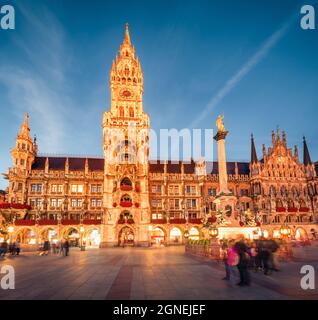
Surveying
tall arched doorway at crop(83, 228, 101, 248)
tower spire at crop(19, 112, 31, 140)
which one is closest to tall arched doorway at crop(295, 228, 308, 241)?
tall arched doorway at crop(83, 228, 101, 248)

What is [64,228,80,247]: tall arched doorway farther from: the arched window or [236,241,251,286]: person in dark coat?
[236,241,251,286]: person in dark coat

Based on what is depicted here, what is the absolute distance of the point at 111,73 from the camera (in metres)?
68.1

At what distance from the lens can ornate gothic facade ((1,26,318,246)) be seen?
56.2 metres

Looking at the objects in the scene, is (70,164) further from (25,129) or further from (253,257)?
(253,257)

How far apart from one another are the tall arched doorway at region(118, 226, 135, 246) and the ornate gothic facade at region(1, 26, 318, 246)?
245mm

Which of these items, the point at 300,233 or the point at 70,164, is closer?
the point at 300,233

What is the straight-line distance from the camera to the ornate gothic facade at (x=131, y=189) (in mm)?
56250

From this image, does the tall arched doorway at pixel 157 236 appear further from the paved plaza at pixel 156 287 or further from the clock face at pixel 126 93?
the paved plaza at pixel 156 287

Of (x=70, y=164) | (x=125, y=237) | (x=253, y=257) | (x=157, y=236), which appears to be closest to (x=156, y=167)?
(x=157, y=236)

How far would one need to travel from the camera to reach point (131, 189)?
2237 inches

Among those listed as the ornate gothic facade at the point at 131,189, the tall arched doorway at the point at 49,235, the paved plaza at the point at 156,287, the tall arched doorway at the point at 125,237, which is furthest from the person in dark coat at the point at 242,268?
the tall arched doorway at the point at 49,235

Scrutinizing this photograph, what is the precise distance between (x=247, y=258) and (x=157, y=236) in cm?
4771

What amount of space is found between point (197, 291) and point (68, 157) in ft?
209

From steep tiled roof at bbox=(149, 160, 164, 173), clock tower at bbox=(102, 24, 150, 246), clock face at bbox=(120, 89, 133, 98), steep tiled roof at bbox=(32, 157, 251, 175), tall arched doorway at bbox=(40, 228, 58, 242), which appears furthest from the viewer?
steep tiled roof at bbox=(149, 160, 164, 173)
